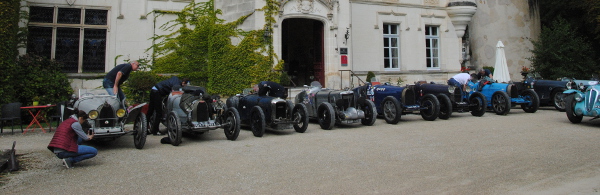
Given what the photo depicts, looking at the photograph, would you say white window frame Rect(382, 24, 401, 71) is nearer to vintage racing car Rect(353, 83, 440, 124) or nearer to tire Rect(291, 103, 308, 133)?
vintage racing car Rect(353, 83, 440, 124)

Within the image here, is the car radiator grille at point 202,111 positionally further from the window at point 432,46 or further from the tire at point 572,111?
the window at point 432,46

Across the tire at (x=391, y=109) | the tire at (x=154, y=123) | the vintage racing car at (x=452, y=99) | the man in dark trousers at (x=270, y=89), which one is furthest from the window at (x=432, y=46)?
the tire at (x=154, y=123)

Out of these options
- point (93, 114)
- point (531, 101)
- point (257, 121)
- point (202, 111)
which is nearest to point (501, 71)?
point (531, 101)

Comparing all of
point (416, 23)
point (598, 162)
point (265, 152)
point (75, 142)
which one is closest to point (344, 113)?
point (265, 152)

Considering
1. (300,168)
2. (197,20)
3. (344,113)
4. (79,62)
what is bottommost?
(300,168)

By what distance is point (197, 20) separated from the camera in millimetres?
15000

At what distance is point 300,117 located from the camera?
30.5ft

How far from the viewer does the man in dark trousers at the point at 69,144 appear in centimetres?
575

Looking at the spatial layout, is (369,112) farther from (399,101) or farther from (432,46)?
(432,46)

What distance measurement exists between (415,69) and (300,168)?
1472 cm

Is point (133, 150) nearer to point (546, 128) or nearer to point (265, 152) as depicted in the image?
point (265, 152)

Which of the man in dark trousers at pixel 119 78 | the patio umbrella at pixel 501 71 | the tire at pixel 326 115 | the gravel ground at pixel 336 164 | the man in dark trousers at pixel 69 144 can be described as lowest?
the gravel ground at pixel 336 164

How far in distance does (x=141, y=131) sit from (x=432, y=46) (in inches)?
624

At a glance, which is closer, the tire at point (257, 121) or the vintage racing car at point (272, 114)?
the tire at point (257, 121)
